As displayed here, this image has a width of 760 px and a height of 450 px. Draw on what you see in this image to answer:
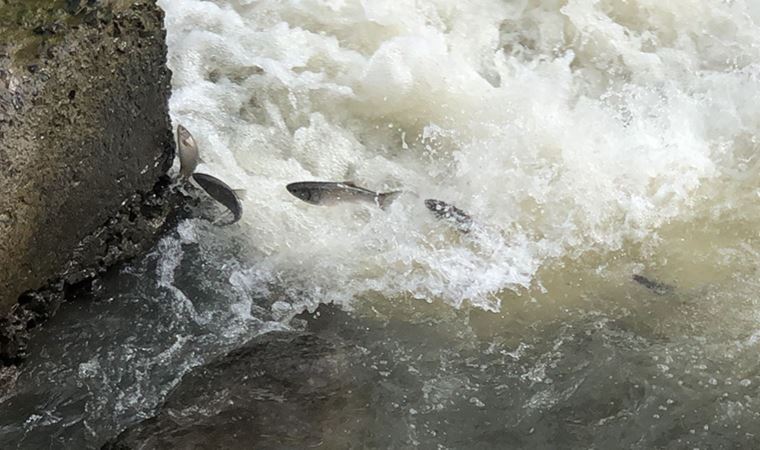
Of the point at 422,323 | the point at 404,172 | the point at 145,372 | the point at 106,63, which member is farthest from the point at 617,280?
the point at 106,63

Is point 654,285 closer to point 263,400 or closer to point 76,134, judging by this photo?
point 263,400

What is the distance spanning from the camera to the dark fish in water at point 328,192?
5070 mm

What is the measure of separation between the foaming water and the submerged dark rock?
800 mm

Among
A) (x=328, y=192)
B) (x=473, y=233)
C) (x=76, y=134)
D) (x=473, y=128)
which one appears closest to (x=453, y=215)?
(x=473, y=233)

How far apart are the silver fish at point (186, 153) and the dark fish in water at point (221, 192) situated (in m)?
0.06

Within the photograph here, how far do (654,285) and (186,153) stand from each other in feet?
9.55

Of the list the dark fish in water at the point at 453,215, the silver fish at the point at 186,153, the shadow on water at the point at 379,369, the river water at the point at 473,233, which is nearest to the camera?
the shadow on water at the point at 379,369

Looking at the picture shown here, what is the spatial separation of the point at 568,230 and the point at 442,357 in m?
1.37

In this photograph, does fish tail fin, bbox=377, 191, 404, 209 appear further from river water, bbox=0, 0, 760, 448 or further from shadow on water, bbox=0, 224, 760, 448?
shadow on water, bbox=0, 224, 760, 448

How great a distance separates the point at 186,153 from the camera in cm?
507

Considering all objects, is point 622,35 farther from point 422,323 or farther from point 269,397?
point 269,397

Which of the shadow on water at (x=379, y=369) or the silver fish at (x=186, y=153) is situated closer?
the shadow on water at (x=379, y=369)

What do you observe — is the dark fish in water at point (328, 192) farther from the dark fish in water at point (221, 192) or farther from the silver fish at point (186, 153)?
the silver fish at point (186, 153)

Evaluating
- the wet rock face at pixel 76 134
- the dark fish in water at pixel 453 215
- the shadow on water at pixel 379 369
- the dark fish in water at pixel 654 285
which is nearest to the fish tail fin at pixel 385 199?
the dark fish in water at pixel 453 215
